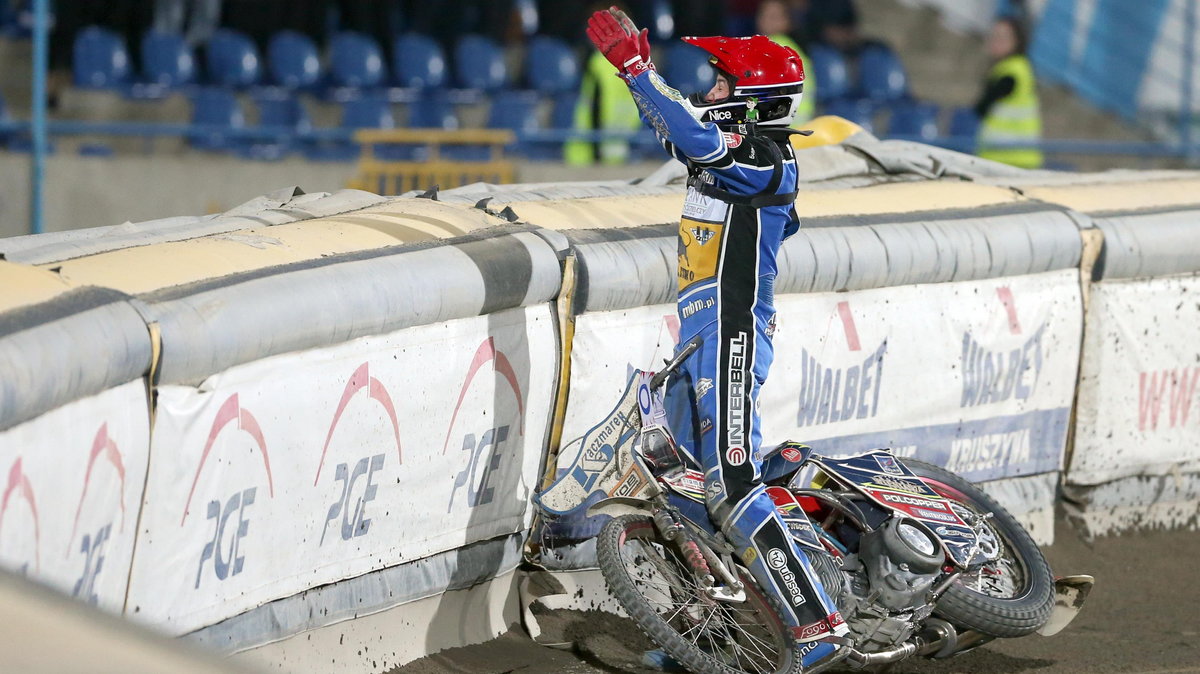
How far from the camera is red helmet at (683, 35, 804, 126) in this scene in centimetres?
496

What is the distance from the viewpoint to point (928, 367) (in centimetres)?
676

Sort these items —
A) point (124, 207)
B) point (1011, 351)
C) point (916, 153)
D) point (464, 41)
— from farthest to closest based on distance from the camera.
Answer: point (464, 41) < point (124, 207) < point (916, 153) < point (1011, 351)

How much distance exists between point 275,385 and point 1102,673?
3147 mm

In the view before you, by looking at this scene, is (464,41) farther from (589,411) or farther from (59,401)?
(59,401)

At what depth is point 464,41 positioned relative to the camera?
1566cm

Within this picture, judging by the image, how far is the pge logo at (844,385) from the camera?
20.9 feet

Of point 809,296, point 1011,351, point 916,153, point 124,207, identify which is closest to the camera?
point 809,296

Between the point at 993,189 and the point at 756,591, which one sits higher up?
the point at 993,189

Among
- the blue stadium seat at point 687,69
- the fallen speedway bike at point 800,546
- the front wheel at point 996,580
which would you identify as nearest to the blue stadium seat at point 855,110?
the blue stadium seat at point 687,69

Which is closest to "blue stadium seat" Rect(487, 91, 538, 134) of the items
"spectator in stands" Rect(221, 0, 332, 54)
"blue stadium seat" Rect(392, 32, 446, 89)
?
"blue stadium seat" Rect(392, 32, 446, 89)

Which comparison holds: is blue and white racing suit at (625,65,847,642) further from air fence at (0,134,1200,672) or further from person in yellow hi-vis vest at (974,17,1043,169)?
person in yellow hi-vis vest at (974,17,1043,169)

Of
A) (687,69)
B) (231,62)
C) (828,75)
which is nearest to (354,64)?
(231,62)

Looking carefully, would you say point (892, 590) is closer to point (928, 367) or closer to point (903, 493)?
point (903, 493)

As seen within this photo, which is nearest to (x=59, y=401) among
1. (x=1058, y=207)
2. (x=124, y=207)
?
(x=1058, y=207)
